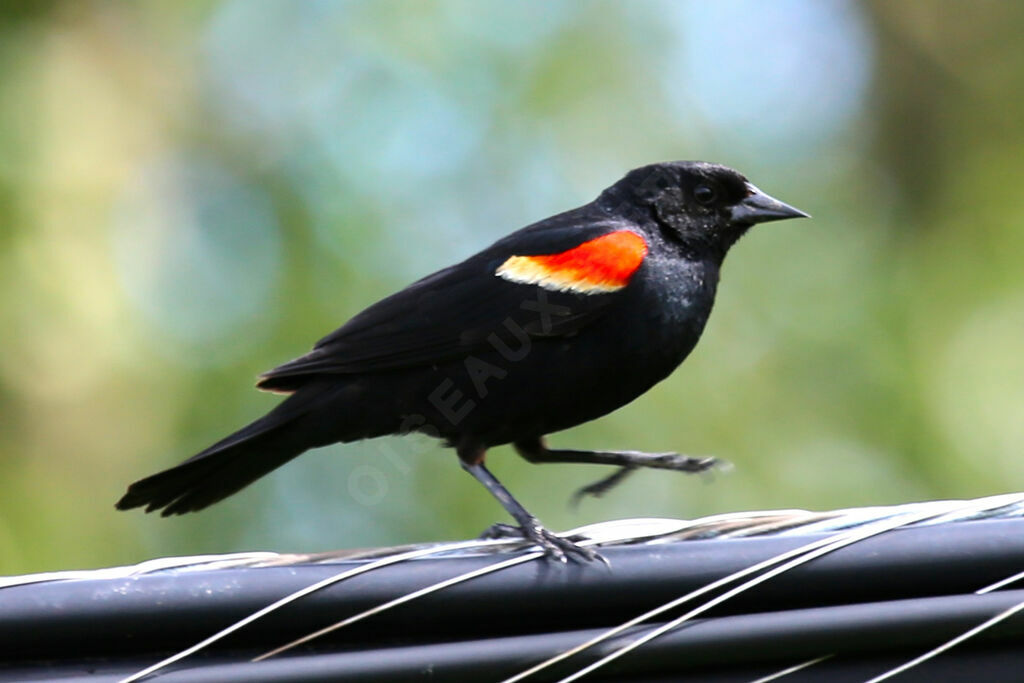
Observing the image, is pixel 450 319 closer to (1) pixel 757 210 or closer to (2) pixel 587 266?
(2) pixel 587 266

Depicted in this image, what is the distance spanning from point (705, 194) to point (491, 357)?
1.00 m

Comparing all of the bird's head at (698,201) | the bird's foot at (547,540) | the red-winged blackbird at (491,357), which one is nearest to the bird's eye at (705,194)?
the bird's head at (698,201)

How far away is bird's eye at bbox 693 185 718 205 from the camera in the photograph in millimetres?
3986

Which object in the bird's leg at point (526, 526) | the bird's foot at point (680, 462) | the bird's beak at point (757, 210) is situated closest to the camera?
the bird's leg at point (526, 526)

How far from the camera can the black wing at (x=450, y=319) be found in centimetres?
348

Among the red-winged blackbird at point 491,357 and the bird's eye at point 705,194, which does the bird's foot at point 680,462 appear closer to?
the red-winged blackbird at point 491,357

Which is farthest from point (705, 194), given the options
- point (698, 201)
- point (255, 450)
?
point (255, 450)

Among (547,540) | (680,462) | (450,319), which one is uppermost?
(450,319)

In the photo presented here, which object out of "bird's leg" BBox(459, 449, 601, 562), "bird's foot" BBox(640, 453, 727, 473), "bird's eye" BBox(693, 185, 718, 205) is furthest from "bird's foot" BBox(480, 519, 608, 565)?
"bird's eye" BBox(693, 185, 718, 205)

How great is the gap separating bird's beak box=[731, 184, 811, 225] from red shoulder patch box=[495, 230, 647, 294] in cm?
45

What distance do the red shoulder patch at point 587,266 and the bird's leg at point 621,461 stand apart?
24.8 inches

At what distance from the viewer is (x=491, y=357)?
3.48m

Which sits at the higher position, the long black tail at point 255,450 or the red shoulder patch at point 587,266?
the red shoulder patch at point 587,266

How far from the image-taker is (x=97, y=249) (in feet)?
21.9
